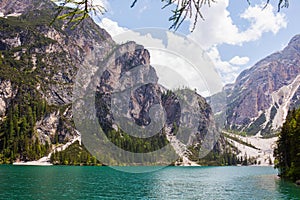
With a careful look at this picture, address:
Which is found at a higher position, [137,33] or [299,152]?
[137,33]

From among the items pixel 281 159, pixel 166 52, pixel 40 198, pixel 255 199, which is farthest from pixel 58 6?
pixel 281 159

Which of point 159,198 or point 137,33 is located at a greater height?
point 137,33

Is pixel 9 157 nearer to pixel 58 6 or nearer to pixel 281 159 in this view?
pixel 281 159

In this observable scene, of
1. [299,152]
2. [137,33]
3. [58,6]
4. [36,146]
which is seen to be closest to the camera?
[58,6]

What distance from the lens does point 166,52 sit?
101 feet

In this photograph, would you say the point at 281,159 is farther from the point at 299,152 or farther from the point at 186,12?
the point at 186,12

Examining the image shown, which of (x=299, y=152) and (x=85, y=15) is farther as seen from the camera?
(x=299, y=152)

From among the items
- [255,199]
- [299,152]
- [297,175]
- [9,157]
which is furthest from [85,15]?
[9,157]

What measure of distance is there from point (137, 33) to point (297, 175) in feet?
155

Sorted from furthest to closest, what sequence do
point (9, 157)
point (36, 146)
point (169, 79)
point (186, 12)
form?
point (36, 146), point (9, 157), point (169, 79), point (186, 12)

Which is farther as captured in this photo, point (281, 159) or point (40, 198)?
point (281, 159)

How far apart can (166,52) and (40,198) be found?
2573 centimetres

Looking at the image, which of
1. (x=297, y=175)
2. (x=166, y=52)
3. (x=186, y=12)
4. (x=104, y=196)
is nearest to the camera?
(x=186, y=12)

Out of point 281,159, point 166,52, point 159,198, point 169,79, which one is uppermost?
point 166,52
